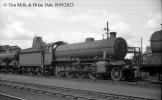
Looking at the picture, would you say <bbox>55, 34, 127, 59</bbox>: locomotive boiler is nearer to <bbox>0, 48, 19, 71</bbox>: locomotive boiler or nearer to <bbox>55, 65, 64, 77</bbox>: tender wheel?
<bbox>55, 65, 64, 77</bbox>: tender wheel

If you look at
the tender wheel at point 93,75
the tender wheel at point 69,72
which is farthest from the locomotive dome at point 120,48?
the tender wheel at point 69,72

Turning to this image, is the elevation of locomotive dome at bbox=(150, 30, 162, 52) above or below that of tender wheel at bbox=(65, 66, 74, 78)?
above

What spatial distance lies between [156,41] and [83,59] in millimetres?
7413

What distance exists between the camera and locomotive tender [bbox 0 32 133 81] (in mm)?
16891

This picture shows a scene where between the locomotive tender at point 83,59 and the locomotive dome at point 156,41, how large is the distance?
290cm

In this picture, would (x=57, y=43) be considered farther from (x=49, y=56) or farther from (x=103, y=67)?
(x=103, y=67)

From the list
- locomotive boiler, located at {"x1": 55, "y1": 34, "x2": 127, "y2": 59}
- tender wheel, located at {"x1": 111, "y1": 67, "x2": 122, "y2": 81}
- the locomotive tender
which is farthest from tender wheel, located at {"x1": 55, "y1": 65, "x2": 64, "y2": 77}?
tender wheel, located at {"x1": 111, "y1": 67, "x2": 122, "y2": 81}

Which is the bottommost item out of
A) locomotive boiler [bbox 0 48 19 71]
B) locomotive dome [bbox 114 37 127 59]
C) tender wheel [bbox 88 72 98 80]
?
tender wheel [bbox 88 72 98 80]

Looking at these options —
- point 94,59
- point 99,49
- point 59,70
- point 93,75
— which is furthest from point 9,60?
point 99,49

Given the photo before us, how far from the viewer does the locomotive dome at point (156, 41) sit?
13.1 metres

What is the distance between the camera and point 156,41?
13.3 metres

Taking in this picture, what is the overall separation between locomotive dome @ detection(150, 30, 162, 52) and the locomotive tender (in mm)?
2897

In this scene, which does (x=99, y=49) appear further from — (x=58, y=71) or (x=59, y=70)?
(x=58, y=71)

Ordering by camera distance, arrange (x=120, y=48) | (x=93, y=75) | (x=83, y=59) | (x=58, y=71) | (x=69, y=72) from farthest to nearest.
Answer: (x=58, y=71), (x=69, y=72), (x=83, y=59), (x=93, y=75), (x=120, y=48)
